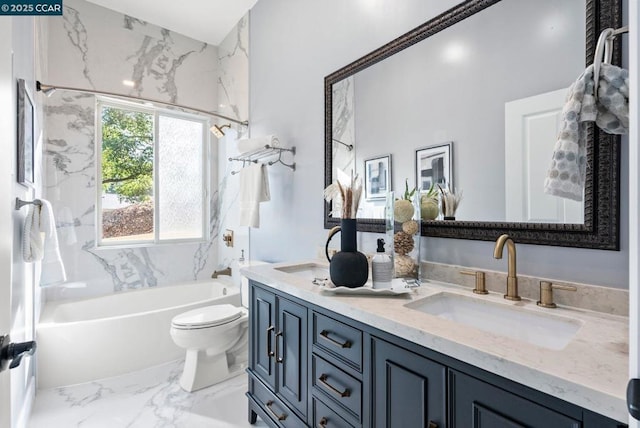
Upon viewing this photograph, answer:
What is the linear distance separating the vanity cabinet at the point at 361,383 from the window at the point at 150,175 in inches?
80.4

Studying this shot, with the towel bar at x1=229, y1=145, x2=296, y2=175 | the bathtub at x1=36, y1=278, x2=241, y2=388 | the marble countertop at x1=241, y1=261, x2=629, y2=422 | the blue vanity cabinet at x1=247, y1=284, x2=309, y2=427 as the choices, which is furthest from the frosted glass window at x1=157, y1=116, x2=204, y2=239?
the marble countertop at x1=241, y1=261, x2=629, y2=422

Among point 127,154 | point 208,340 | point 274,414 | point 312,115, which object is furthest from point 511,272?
point 127,154

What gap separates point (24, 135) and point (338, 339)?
1.77 meters

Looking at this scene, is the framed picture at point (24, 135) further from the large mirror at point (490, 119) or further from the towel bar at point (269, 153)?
the large mirror at point (490, 119)

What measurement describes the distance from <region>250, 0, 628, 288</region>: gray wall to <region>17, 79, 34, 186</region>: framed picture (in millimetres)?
1474

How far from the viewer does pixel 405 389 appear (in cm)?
94

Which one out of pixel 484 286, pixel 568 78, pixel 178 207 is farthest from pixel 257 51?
pixel 484 286

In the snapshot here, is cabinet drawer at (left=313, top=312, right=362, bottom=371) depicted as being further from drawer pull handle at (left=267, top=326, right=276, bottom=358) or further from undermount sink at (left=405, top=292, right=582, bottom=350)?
drawer pull handle at (left=267, top=326, right=276, bottom=358)

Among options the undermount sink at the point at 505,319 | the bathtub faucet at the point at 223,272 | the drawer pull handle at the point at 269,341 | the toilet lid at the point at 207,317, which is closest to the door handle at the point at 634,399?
the undermount sink at the point at 505,319

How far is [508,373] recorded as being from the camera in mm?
696

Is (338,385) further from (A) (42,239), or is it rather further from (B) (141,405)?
(A) (42,239)

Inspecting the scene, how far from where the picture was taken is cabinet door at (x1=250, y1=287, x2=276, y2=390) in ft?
5.15

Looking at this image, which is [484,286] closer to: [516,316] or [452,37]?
[516,316]

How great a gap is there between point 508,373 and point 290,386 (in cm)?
101
